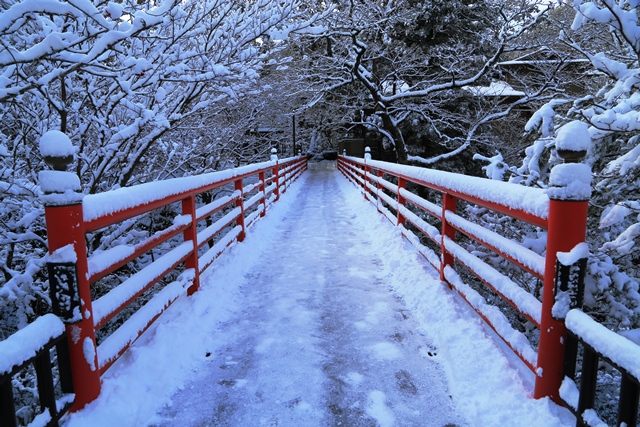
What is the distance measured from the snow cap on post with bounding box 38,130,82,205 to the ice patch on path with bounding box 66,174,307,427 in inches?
45.4

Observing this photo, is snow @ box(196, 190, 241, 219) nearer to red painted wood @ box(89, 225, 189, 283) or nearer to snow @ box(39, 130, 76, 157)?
red painted wood @ box(89, 225, 189, 283)

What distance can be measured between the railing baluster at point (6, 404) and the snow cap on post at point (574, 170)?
255 centimetres

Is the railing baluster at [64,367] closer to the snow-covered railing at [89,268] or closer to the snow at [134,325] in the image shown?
the snow-covered railing at [89,268]

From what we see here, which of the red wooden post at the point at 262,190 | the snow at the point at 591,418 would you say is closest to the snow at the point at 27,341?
the snow at the point at 591,418

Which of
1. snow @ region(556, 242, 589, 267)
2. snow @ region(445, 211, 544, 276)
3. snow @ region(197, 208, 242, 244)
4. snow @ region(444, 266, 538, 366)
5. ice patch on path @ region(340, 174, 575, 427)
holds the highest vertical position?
snow @ region(556, 242, 589, 267)

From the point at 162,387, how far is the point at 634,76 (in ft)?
14.0

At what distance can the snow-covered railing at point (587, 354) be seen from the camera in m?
1.63

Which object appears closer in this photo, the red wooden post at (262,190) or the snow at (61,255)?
the snow at (61,255)

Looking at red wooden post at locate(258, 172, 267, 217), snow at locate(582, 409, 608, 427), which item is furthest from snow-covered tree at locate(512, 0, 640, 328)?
red wooden post at locate(258, 172, 267, 217)

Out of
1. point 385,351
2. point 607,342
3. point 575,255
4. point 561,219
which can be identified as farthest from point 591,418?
point 385,351

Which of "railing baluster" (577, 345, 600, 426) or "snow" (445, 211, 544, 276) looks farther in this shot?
"snow" (445, 211, 544, 276)

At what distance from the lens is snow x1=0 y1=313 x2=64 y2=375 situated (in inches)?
66.8

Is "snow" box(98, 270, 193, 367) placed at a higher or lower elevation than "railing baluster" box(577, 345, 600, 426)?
lower

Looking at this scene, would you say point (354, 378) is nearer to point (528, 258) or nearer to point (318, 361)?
point (318, 361)
